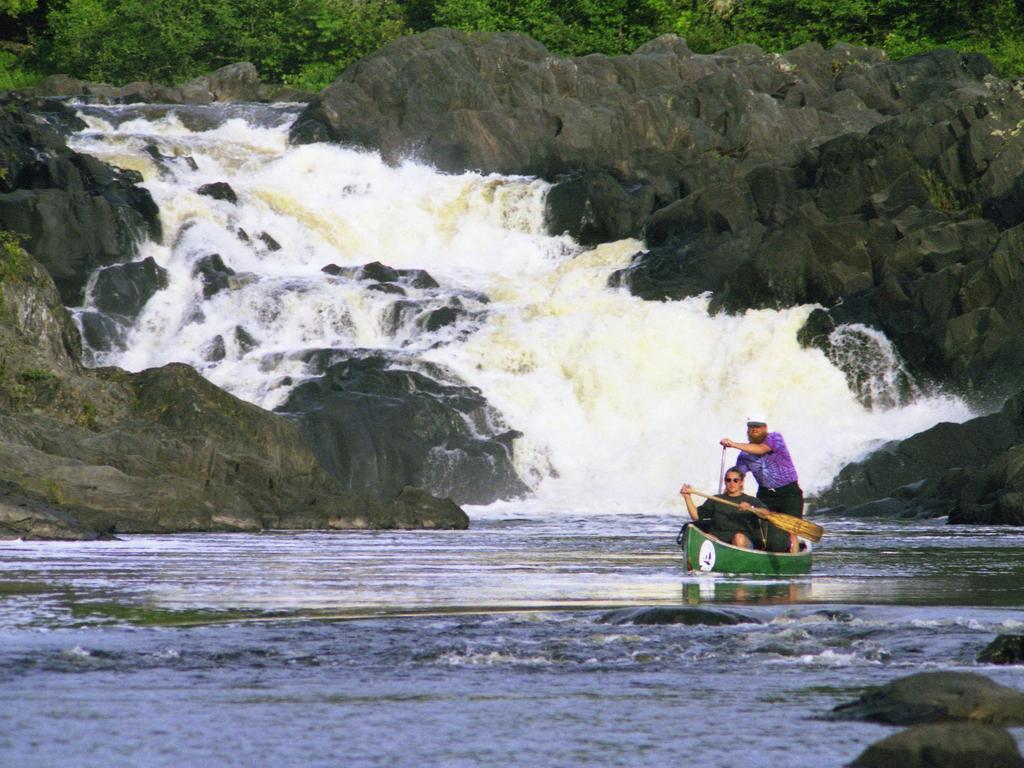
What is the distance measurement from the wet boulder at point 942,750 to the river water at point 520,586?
35 cm

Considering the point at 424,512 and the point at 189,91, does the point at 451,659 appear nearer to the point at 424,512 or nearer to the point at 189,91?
the point at 424,512

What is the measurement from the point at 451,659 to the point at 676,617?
2598mm

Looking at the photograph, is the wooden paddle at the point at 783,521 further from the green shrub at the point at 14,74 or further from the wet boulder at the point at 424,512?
the green shrub at the point at 14,74

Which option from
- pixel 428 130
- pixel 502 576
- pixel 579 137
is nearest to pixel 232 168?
pixel 428 130

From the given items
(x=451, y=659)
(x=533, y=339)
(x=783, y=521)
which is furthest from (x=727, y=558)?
(x=533, y=339)

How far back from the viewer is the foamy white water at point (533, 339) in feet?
143

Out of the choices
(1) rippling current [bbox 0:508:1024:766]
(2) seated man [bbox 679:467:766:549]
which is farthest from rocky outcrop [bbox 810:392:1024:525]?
(2) seated man [bbox 679:467:766:549]

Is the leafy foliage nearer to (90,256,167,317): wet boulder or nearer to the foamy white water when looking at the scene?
the foamy white water

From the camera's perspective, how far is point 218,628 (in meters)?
12.7

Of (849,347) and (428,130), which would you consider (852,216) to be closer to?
(849,347)

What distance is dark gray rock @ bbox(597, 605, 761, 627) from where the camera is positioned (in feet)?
43.3

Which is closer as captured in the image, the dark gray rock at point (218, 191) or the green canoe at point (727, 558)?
the green canoe at point (727, 558)

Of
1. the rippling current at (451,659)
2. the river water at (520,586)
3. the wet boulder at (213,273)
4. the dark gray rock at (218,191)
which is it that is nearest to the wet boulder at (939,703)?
the rippling current at (451,659)

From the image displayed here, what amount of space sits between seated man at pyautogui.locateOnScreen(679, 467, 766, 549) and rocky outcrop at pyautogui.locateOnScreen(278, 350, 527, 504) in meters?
19.9
